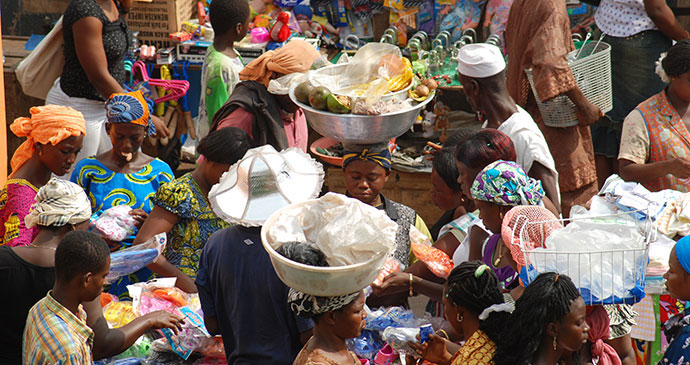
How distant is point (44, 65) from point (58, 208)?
98.6 inches

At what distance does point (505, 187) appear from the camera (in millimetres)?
3369

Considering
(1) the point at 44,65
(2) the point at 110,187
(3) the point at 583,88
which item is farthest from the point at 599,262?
(1) the point at 44,65

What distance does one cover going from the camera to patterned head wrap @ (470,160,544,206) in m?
3.37

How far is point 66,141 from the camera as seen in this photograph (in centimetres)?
427

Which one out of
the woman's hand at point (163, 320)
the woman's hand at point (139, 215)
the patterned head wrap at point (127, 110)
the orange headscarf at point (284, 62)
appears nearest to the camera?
the woman's hand at point (163, 320)

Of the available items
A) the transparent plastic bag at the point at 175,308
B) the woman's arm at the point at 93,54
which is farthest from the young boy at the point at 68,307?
the woman's arm at the point at 93,54

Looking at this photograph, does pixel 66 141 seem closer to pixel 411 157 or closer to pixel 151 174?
pixel 151 174

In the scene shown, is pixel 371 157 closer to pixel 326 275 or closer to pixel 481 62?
pixel 481 62

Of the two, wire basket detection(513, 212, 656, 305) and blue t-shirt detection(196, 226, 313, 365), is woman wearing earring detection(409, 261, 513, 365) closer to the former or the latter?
wire basket detection(513, 212, 656, 305)

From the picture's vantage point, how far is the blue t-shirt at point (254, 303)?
122 inches

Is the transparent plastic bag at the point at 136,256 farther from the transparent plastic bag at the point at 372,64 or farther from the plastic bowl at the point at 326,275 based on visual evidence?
the transparent plastic bag at the point at 372,64

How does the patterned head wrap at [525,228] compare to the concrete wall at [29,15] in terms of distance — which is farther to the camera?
the concrete wall at [29,15]

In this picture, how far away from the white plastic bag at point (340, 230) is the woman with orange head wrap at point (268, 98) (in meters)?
1.93

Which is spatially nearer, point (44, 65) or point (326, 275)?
point (326, 275)
